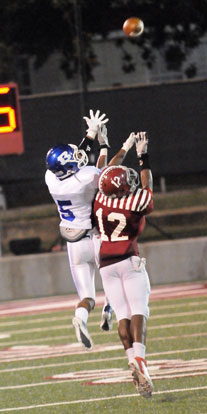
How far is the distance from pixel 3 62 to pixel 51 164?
20302mm

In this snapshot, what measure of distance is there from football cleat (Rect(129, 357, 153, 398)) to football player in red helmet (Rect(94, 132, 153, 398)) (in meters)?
0.11

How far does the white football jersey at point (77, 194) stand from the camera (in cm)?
1044

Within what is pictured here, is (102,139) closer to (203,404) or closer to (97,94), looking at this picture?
(203,404)

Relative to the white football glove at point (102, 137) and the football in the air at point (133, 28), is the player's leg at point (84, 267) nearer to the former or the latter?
the white football glove at point (102, 137)

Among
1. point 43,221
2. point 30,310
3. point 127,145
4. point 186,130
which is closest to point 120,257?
point 127,145

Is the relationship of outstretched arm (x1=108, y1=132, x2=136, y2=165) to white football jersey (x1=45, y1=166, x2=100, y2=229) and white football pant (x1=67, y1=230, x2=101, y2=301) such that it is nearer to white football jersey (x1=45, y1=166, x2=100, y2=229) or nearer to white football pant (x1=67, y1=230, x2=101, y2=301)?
white football jersey (x1=45, y1=166, x2=100, y2=229)

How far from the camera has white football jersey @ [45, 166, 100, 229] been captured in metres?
10.4

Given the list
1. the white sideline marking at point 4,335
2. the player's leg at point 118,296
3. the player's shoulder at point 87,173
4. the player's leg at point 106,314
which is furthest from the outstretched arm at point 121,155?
the white sideline marking at point 4,335

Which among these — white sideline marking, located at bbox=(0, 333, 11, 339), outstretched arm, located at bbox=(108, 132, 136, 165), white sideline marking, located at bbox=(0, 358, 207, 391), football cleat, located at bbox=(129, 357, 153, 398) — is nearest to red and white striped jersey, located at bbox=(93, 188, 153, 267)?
outstretched arm, located at bbox=(108, 132, 136, 165)

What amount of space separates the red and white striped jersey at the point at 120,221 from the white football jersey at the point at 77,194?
714mm

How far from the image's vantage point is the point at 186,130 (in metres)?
28.5

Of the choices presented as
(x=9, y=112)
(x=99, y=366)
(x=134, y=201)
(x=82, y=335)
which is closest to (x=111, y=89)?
(x=9, y=112)

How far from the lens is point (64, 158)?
1033 centimetres

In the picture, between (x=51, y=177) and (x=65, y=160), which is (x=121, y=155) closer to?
(x=65, y=160)
